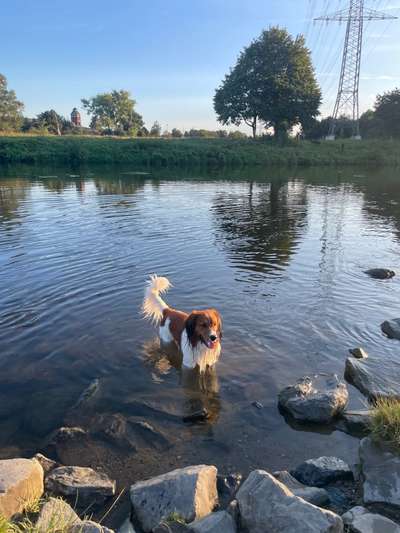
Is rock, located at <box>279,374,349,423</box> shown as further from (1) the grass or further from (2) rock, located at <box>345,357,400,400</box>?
(1) the grass

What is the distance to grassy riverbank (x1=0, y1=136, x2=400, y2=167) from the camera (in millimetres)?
65625

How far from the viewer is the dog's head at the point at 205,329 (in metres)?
6.89

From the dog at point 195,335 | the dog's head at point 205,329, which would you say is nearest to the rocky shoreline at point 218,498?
the dog's head at point 205,329

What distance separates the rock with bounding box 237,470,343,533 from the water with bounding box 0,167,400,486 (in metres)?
1.10

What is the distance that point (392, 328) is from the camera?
8.81 metres

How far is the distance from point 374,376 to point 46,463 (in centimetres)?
538

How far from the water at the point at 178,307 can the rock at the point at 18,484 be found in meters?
0.96

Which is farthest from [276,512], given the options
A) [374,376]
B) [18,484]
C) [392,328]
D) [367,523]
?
[392,328]

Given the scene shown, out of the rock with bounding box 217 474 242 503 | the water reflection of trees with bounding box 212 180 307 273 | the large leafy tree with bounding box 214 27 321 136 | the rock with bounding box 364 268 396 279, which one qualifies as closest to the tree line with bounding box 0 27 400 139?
the large leafy tree with bounding box 214 27 321 136

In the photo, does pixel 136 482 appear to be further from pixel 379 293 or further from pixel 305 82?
pixel 305 82

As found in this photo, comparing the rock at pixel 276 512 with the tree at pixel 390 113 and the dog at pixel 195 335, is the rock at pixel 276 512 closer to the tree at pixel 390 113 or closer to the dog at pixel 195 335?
the dog at pixel 195 335

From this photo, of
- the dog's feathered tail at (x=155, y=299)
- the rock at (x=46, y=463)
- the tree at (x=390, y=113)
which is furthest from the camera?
the tree at (x=390, y=113)

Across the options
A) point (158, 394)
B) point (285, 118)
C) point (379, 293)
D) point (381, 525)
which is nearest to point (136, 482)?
point (158, 394)

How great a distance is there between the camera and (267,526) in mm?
3797
